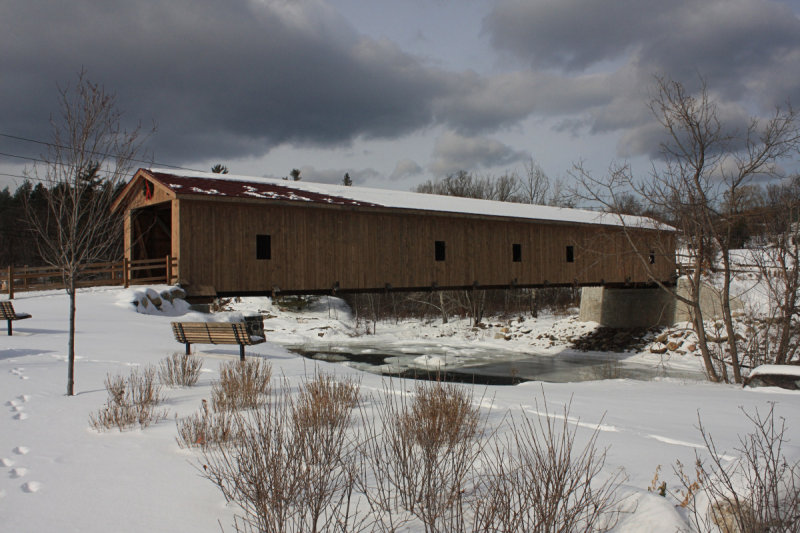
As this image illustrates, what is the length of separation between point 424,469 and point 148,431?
106 inches

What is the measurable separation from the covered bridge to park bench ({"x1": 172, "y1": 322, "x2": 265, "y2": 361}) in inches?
193

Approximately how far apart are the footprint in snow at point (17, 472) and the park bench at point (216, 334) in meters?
5.47

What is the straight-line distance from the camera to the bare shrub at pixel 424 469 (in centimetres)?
306

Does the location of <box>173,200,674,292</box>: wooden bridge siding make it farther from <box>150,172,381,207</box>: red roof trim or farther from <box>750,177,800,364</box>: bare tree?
<box>750,177,800,364</box>: bare tree

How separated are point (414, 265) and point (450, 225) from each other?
2064 mm

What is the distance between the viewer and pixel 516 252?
2220 cm

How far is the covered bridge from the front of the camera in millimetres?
15688

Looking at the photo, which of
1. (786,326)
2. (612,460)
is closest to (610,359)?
(786,326)

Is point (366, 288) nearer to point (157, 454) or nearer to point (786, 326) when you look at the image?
point (786, 326)

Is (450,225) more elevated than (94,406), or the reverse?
(450,225)

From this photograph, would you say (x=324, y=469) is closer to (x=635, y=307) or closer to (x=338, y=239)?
(x=338, y=239)

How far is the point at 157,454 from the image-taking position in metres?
4.46

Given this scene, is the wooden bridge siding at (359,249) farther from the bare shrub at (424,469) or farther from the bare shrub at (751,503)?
the bare shrub at (751,503)

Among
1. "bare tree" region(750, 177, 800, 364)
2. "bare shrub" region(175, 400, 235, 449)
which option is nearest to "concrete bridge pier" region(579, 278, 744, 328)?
"bare tree" region(750, 177, 800, 364)
